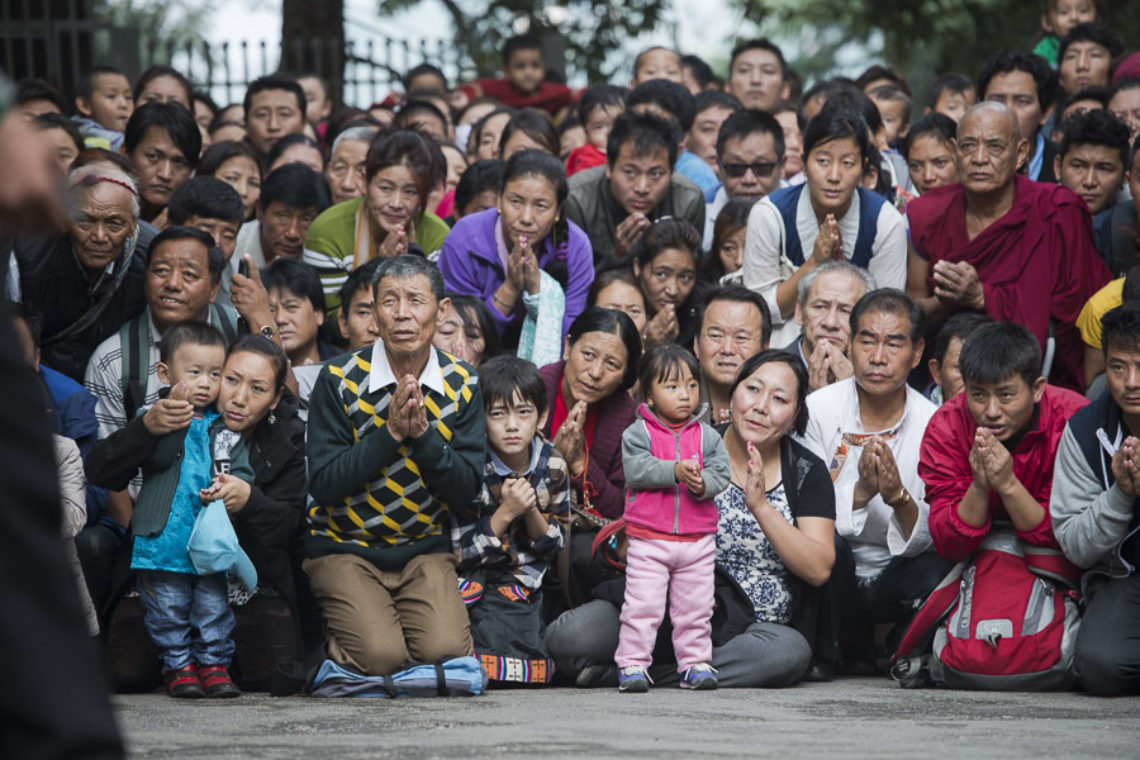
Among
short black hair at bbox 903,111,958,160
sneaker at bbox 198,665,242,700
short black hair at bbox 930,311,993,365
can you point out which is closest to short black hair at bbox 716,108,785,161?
short black hair at bbox 903,111,958,160

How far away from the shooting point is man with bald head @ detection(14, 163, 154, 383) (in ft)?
19.1

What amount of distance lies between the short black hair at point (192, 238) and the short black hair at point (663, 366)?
1.94 m

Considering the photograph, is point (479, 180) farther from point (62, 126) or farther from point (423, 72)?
point (423, 72)


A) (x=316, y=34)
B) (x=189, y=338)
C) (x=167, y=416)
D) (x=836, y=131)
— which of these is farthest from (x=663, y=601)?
(x=316, y=34)

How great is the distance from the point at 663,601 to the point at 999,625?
3.91 ft

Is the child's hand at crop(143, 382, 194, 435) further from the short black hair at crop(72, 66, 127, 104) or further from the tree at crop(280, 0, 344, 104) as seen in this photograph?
the tree at crop(280, 0, 344, 104)

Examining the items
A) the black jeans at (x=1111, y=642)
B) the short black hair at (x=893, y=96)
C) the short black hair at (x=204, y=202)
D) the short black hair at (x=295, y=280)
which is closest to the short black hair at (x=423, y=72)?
A: the short black hair at (x=893, y=96)

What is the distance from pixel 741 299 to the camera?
20.4ft

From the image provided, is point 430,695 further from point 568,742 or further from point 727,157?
point 727,157

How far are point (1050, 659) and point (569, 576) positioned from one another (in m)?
1.82

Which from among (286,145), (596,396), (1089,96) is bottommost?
→ (596,396)

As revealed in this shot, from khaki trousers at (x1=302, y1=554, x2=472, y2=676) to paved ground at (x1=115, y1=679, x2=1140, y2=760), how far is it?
244 millimetres

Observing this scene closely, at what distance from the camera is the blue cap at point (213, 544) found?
491 centimetres

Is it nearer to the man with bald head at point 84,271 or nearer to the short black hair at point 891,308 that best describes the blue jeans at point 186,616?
the man with bald head at point 84,271
